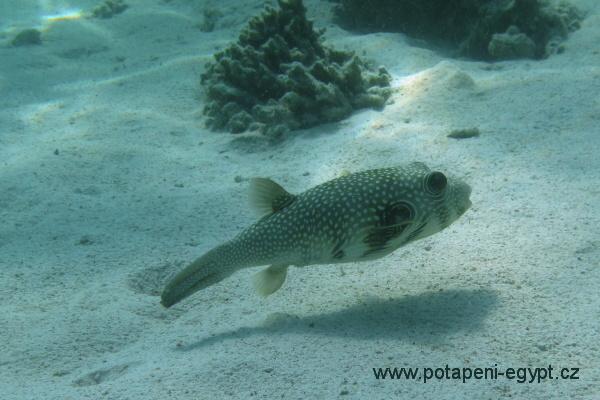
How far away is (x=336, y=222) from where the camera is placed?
123 inches

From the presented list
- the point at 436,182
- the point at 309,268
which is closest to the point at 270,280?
the point at 309,268

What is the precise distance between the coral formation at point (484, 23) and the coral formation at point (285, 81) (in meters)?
2.69

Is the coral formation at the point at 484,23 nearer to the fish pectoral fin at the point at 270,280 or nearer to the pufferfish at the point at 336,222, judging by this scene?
the pufferfish at the point at 336,222

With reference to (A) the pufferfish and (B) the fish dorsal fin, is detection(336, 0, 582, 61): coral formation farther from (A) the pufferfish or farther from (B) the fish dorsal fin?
(B) the fish dorsal fin

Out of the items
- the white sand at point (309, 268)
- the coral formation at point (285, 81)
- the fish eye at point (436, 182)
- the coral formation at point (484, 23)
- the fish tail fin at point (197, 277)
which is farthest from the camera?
the coral formation at point (484, 23)

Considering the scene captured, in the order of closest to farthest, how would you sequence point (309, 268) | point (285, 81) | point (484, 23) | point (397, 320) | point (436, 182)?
point (436, 182) → point (397, 320) → point (309, 268) → point (285, 81) → point (484, 23)

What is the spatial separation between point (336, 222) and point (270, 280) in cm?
86

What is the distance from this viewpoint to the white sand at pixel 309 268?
2732 millimetres

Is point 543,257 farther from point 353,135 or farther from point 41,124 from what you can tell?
point 41,124

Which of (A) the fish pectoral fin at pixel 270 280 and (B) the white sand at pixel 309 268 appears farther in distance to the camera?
(A) the fish pectoral fin at pixel 270 280

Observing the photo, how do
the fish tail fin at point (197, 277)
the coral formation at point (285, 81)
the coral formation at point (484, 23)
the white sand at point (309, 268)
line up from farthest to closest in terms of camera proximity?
1. the coral formation at point (484, 23)
2. the coral formation at point (285, 81)
3. the fish tail fin at point (197, 277)
4. the white sand at point (309, 268)

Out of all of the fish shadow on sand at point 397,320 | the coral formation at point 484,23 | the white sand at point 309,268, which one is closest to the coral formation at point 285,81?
the white sand at point 309,268

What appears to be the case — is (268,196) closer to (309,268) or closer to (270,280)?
(270,280)

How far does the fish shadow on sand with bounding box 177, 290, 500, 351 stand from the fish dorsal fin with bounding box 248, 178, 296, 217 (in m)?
1.02
